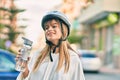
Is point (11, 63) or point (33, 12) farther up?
point (33, 12)

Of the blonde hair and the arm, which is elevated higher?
the blonde hair

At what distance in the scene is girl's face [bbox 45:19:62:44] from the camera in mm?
3391

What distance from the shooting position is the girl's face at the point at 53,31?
3.39 meters

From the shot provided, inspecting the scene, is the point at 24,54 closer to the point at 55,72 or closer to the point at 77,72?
the point at 55,72

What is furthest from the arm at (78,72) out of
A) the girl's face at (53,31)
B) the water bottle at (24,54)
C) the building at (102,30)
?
the building at (102,30)

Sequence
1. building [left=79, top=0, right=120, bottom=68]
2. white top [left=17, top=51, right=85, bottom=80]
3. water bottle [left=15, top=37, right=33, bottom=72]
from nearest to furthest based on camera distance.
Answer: white top [left=17, top=51, right=85, bottom=80] → water bottle [left=15, top=37, right=33, bottom=72] → building [left=79, top=0, right=120, bottom=68]

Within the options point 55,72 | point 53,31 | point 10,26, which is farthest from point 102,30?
point 55,72

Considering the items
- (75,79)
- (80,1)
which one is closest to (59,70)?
(75,79)

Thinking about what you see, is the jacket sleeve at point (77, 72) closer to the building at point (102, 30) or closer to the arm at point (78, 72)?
the arm at point (78, 72)

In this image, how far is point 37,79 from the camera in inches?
131

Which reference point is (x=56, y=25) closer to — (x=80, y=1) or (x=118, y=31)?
(x=80, y=1)

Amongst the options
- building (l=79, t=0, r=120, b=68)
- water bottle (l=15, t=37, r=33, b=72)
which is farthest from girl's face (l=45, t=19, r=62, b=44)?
building (l=79, t=0, r=120, b=68)

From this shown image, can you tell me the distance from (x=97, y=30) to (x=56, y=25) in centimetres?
3569

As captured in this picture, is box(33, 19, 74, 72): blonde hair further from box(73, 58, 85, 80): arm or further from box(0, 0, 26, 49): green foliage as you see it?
box(0, 0, 26, 49): green foliage
